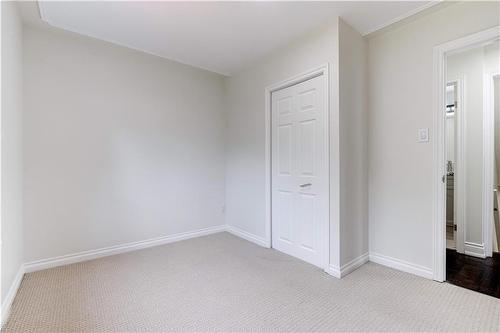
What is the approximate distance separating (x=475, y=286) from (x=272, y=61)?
3089 millimetres

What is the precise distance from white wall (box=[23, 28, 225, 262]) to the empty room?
0.02 m

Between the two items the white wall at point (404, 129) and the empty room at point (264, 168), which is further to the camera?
the white wall at point (404, 129)

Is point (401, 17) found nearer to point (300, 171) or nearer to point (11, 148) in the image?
point (300, 171)

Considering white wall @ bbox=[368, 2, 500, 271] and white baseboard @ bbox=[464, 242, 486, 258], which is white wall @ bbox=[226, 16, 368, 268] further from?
white baseboard @ bbox=[464, 242, 486, 258]

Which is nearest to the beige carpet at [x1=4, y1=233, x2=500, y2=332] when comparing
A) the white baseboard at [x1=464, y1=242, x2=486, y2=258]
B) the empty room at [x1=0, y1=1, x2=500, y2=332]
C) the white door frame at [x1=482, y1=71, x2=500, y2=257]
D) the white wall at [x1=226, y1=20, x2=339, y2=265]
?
the empty room at [x1=0, y1=1, x2=500, y2=332]

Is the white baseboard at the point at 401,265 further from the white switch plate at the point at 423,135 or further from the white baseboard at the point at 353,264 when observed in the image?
the white switch plate at the point at 423,135

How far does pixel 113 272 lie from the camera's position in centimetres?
257

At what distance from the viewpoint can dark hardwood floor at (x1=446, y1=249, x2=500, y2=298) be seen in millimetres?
2184

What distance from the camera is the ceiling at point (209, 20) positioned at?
2.20m

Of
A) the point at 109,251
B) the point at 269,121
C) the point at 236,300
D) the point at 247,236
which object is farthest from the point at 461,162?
the point at 109,251

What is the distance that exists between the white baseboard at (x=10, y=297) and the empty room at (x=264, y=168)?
3 cm

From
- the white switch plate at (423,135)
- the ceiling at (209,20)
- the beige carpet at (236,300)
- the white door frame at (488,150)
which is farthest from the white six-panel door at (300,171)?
the white door frame at (488,150)

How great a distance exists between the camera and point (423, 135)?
2.37m

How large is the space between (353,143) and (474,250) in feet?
6.57
